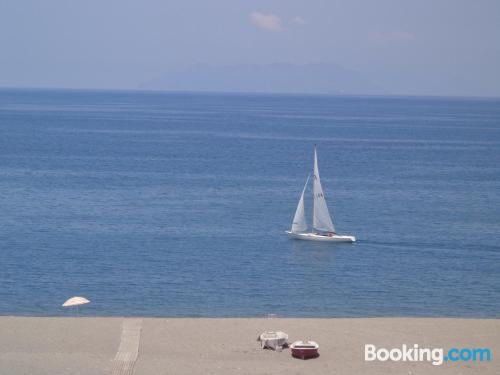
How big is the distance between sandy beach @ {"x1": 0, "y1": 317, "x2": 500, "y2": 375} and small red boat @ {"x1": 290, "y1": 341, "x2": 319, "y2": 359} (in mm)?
278

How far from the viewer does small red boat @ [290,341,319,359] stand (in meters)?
32.3

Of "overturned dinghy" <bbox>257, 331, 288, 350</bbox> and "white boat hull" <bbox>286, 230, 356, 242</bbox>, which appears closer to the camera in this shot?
"overturned dinghy" <bbox>257, 331, 288, 350</bbox>

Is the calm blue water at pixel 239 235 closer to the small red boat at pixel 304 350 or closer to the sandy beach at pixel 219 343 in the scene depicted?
the sandy beach at pixel 219 343

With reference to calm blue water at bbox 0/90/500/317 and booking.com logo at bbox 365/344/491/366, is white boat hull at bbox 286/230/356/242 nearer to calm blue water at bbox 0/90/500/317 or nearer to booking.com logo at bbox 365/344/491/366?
calm blue water at bbox 0/90/500/317

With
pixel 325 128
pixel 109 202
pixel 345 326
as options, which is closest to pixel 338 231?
pixel 109 202

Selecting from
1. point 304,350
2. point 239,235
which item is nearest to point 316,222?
point 239,235

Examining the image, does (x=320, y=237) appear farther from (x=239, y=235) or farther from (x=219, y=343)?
(x=219, y=343)

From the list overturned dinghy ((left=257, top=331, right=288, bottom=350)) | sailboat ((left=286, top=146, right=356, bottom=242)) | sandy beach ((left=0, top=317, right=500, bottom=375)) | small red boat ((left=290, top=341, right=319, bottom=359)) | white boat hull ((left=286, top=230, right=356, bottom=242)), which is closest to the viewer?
sandy beach ((left=0, top=317, right=500, bottom=375))

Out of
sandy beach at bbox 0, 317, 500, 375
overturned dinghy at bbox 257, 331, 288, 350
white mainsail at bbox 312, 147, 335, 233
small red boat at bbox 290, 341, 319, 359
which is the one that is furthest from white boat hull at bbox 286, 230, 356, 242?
small red boat at bbox 290, 341, 319, 359

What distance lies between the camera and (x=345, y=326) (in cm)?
3809

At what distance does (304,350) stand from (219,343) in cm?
426

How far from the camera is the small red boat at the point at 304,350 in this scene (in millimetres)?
32344

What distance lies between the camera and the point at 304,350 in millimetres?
32312

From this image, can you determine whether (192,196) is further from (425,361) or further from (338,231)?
(425,361)
